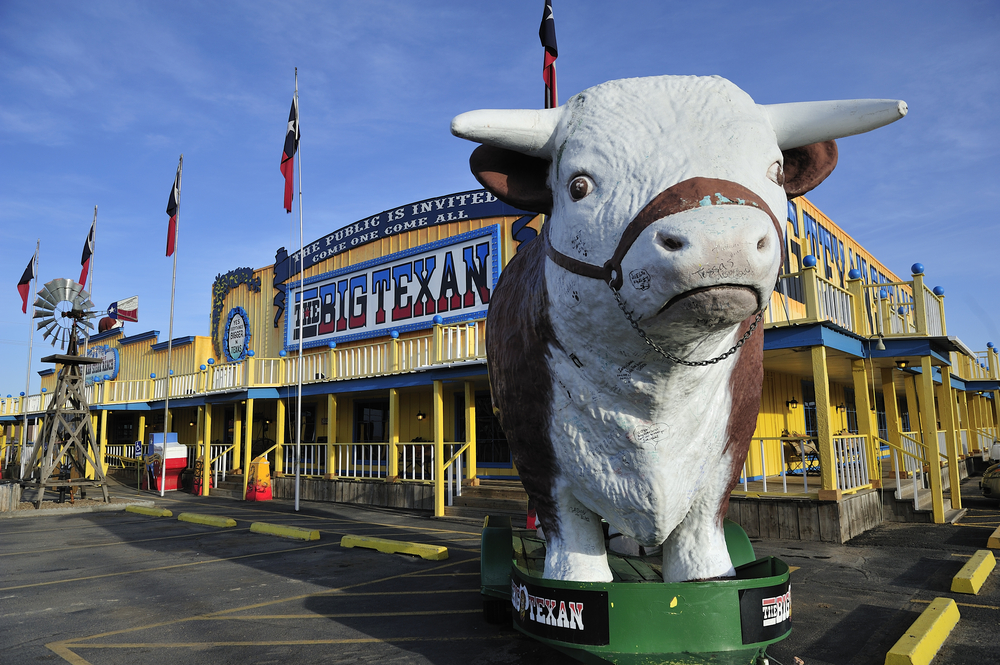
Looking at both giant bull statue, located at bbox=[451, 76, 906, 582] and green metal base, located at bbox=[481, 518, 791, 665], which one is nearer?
giant bull statue, located at bbox=[451, 76, 906, 582]

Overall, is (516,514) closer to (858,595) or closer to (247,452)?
(858,595)

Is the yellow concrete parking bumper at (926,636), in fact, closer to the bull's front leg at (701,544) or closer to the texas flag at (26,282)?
the bull's front leg at (701,544)

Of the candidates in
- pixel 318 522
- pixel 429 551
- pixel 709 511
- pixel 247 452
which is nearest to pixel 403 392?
pixel 247 452

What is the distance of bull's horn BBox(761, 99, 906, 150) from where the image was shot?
6.09ft

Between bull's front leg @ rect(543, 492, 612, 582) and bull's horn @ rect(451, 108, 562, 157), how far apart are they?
1334 mm

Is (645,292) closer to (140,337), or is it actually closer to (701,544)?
(701,544)

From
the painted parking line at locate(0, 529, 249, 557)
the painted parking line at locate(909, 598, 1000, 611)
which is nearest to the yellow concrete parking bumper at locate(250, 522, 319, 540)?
the painted parking line at locate(0, 529, 249, 557)

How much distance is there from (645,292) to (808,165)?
1.03 metres

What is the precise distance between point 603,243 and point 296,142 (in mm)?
11778

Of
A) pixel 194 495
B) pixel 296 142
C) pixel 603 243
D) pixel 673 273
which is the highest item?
pixel 296 142

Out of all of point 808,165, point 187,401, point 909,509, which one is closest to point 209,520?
point 187,401

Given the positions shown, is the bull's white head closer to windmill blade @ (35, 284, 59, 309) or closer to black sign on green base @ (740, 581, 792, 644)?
black sign on green base @ (740, 581, 792, 644)

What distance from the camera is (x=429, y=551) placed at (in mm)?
6438

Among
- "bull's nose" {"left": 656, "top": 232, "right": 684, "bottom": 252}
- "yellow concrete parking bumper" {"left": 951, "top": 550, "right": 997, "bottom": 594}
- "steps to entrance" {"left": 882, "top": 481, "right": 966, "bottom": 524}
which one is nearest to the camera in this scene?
"bull's nose" {"left": 656, "top": 232, "right": 684, "bottom": 252}
